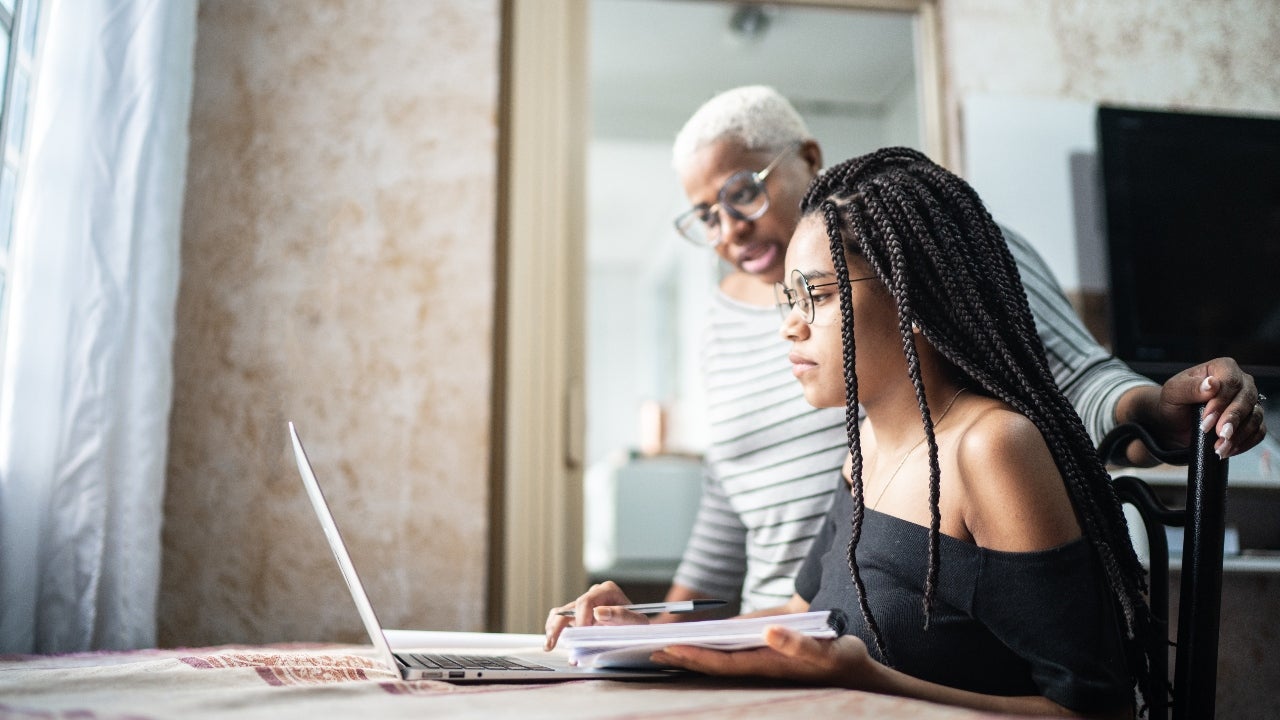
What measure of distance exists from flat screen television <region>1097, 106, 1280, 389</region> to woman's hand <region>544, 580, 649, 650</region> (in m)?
1.54

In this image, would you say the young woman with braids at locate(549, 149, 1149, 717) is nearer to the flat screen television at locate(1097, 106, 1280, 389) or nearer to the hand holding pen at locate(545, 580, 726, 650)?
the hand holding pen at locate(545, 580, 726, 650)

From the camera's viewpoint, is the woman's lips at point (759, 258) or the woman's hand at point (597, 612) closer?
the woman's hand at point (597, 612)

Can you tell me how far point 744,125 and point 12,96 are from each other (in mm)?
1145

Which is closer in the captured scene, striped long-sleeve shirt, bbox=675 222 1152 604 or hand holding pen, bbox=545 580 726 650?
hand holding pen, bbox=545 580 726 650

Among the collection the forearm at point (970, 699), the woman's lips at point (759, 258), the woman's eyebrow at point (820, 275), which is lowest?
the forearm at point (970, 699)

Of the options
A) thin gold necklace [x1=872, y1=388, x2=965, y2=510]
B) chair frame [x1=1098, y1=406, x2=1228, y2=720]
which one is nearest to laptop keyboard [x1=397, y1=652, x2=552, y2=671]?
thin gold necklace [x1=872, y1=388, x2=965, y2=510]

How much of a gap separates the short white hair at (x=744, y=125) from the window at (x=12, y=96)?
1017 millimetres

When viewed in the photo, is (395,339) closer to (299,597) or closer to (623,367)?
(299,597)

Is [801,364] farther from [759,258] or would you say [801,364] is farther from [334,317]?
[334,317]

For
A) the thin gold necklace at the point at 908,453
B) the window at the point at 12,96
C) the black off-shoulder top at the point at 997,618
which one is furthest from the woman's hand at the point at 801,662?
the window at the point at 12,96

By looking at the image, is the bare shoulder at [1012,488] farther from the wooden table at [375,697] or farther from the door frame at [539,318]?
the door frame at [539,318]

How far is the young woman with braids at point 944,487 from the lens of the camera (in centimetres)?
77

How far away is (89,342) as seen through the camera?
4.70ft

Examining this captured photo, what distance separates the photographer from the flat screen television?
6.98ft
